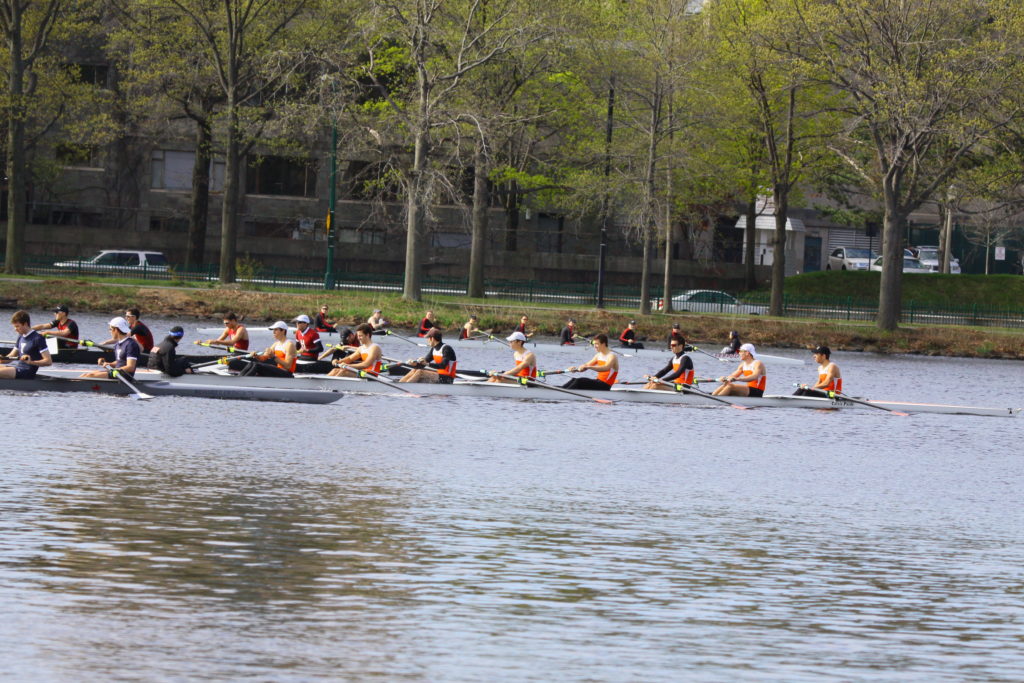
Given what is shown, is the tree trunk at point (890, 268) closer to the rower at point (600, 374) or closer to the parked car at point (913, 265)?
the rower at point (600, 374)

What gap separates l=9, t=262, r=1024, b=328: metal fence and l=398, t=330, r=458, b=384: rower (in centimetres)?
2791

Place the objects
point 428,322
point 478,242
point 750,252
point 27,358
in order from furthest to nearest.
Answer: point 750,252, point 478,242, point 428,322, point 27,358

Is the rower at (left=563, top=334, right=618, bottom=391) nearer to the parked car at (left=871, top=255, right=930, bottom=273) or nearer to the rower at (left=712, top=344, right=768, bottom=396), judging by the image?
the rower at (left=712, top=344, right=768, bottom=396)

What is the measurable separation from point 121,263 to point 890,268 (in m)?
34.5

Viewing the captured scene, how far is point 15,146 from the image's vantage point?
5481 centimetres

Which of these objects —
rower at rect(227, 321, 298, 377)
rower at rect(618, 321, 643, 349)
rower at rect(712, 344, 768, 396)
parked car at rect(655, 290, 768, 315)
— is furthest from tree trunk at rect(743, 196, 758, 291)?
rower at rect(227, 321, 298, 377)

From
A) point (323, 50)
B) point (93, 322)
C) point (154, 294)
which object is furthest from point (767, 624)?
point (323, 50)

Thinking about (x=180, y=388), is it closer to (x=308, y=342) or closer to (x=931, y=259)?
(x=308, y=342)

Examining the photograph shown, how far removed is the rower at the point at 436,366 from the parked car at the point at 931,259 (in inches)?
2350

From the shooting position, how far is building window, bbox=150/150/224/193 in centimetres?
7656

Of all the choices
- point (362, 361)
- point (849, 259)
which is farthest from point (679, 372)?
point (849, 259)

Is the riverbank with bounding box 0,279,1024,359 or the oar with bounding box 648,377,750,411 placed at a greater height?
the riverbank with bounding box 0,279,1024,359

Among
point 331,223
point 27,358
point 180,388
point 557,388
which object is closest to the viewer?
point 27,358

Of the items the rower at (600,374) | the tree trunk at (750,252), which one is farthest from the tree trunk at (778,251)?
the rower at (600,374)
